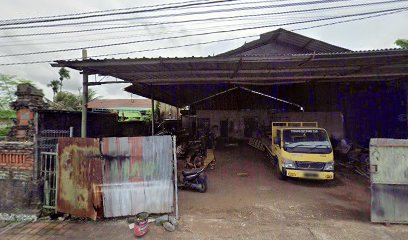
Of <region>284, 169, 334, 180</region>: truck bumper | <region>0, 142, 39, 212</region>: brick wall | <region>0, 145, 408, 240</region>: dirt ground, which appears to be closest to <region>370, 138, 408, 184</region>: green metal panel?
<region>0, 145, 408, 240</region>: dirt ground

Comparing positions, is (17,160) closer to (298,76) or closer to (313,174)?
(313,174)

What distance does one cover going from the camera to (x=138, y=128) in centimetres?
1614

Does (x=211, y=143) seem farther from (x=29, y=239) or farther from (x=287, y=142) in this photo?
(x=29, y=239)

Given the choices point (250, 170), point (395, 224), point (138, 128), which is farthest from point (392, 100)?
point (138, 128)

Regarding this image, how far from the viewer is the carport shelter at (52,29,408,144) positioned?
23.3ft

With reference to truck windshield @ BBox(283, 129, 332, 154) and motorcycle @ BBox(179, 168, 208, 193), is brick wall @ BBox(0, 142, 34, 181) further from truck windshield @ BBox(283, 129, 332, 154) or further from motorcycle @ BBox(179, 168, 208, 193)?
truck windshield @ BBox(283, 129, 332, 154)

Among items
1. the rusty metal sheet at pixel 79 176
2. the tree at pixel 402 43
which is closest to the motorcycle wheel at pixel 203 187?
the rusty metal sheet at pixel 79 176

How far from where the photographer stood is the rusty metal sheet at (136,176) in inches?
205

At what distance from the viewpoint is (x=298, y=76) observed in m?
10.0

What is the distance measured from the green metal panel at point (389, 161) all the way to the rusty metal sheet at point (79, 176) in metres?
6.11

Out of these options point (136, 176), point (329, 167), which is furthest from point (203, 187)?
point (329, 167)

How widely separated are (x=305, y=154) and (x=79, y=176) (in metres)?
6.88

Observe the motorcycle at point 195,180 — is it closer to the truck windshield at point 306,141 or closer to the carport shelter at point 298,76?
the truck windshield at point 306,141

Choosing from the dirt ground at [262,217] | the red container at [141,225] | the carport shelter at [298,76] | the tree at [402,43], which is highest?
the tree at [402,43]
